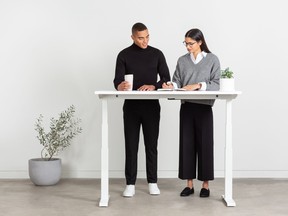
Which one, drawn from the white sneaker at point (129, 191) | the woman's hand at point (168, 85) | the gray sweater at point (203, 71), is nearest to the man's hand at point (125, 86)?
the woman's hand at point (168, 85)

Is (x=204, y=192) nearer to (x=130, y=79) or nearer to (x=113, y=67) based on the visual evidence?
(x=130, y=79)

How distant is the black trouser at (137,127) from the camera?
484 centimetres

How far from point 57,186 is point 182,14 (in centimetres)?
208

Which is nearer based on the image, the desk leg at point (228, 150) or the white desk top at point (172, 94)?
the white desk top at point (172, 94)

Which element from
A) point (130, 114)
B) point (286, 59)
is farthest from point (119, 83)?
point (286, 59)

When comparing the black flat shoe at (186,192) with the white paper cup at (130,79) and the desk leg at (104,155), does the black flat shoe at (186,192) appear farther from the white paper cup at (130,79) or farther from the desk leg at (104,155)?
the white paper cup at (130,79)

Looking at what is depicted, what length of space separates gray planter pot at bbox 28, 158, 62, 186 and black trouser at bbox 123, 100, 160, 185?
0.87 meters

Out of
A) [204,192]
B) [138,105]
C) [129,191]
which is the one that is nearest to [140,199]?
[129,191]

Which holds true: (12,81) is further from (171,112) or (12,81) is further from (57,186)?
(171,112)

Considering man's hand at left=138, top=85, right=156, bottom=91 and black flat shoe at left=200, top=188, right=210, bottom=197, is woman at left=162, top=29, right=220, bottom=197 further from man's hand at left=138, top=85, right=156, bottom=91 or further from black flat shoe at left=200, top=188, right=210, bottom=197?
man's hand at left=138, top=85, right=156, bottom=91

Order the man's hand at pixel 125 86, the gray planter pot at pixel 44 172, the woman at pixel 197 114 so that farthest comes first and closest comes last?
the gray planter pot at pixel 44 172 → the woman at pixel 197 114 → the man's hand at pixel 125 86

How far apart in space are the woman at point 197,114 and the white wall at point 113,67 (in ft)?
3.17

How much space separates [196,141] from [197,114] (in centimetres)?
23

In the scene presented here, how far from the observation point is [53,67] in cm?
579
